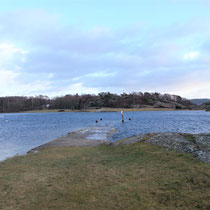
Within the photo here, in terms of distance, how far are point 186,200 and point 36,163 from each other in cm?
923

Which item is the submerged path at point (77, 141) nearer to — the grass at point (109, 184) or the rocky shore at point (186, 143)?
the rocky shore at point (186, 143)

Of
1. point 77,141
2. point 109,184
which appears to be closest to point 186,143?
point 109,184

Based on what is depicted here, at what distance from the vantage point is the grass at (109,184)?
6625 mm

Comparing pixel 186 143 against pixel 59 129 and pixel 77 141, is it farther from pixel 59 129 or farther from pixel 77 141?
pixel 59 129

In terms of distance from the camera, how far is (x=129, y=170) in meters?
10.4

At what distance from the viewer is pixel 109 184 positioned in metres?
8.39

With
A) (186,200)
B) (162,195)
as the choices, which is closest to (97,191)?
(162,195)

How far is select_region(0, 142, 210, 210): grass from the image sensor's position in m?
6.62

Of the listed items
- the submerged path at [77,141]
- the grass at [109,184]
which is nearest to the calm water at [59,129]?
the submerged path at [77,141]

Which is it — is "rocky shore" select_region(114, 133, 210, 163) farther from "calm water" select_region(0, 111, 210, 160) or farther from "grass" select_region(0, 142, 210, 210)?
"calm water" select_region(0, 111, 210, 160)

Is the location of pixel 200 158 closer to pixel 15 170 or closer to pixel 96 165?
pixel 96 165

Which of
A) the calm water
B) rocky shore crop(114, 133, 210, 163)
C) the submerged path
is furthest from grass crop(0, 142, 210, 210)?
the calm water

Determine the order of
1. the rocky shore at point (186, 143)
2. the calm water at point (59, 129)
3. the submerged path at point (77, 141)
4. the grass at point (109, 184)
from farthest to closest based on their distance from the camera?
Answer: the calm water at point (59, 129) → the submerged path at point (77, 141) → the rocky shore at point (186, 143) → the grass at point (109, 184)

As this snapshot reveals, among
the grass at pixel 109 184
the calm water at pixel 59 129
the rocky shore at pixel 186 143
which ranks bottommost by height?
the calm water at pixel 59 129
